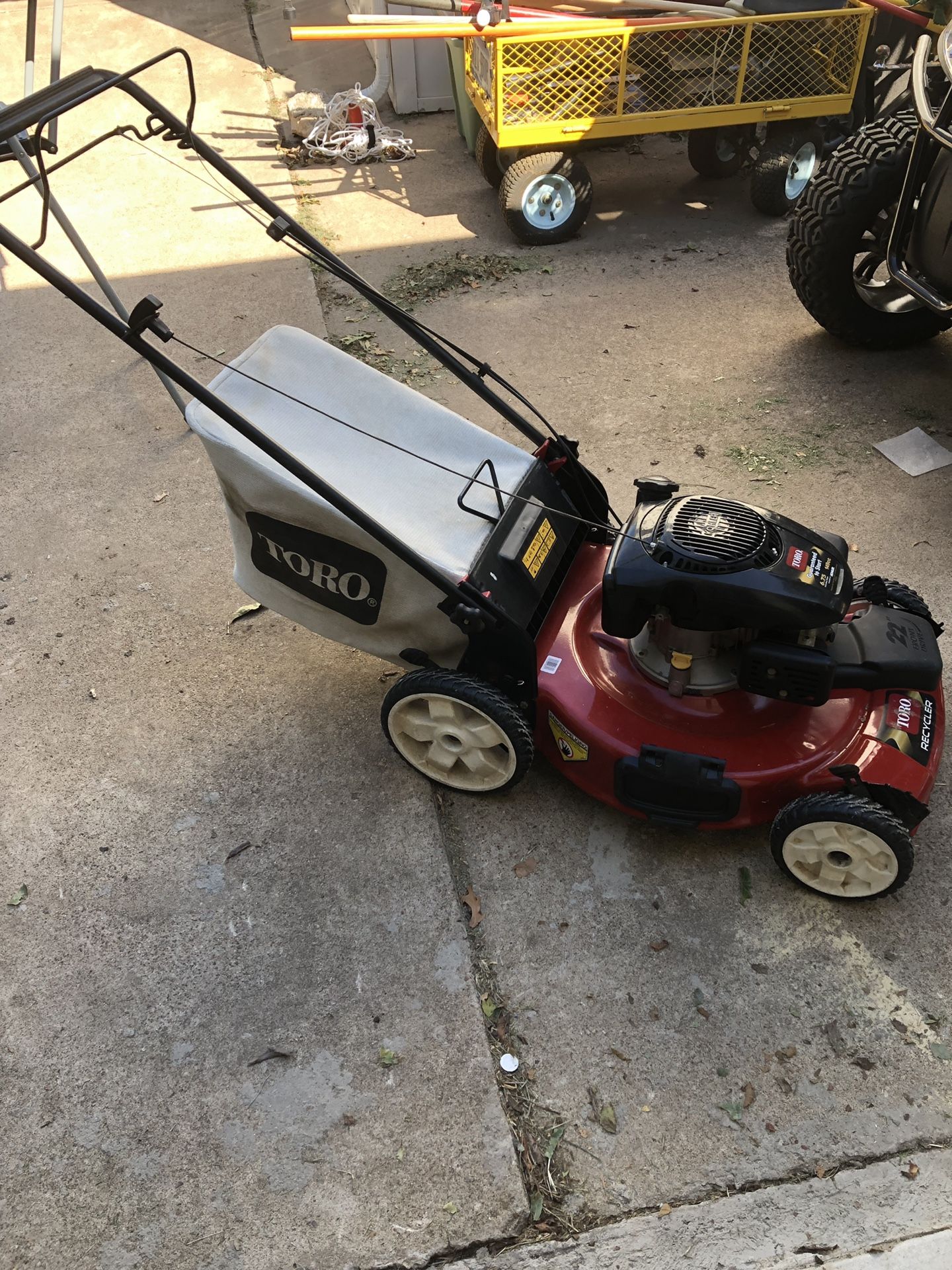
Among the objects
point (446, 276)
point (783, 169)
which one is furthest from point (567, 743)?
point (783, 169)

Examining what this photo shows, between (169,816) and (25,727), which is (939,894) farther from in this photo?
(25,727)

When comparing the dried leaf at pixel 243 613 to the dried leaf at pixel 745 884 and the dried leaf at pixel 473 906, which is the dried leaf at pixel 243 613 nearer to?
the dried leaf at pixel 473 906

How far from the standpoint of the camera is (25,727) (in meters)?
2.67

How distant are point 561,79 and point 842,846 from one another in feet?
11.2

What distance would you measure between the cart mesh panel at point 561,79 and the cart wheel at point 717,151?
0.72 meters

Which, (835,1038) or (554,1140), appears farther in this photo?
(835,1038)

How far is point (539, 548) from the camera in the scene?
2.32 meters

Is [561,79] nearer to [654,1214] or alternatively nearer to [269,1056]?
[269,1056]

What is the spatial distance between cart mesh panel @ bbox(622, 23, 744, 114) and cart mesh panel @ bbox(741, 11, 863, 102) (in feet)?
0.30

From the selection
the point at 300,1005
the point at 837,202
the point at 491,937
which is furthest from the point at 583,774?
the point at 837,202

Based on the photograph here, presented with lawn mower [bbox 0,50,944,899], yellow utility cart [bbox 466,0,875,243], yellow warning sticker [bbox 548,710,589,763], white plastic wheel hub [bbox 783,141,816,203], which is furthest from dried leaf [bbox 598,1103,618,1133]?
white plastic wheel hub [bbox 783,141,816,203]

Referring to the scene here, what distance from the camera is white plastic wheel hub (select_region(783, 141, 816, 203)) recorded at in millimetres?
4613

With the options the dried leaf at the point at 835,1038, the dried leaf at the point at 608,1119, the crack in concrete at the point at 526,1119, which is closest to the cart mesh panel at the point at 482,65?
the crack in concrete at the point at 526,1119

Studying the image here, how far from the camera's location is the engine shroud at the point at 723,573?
1.89 m
